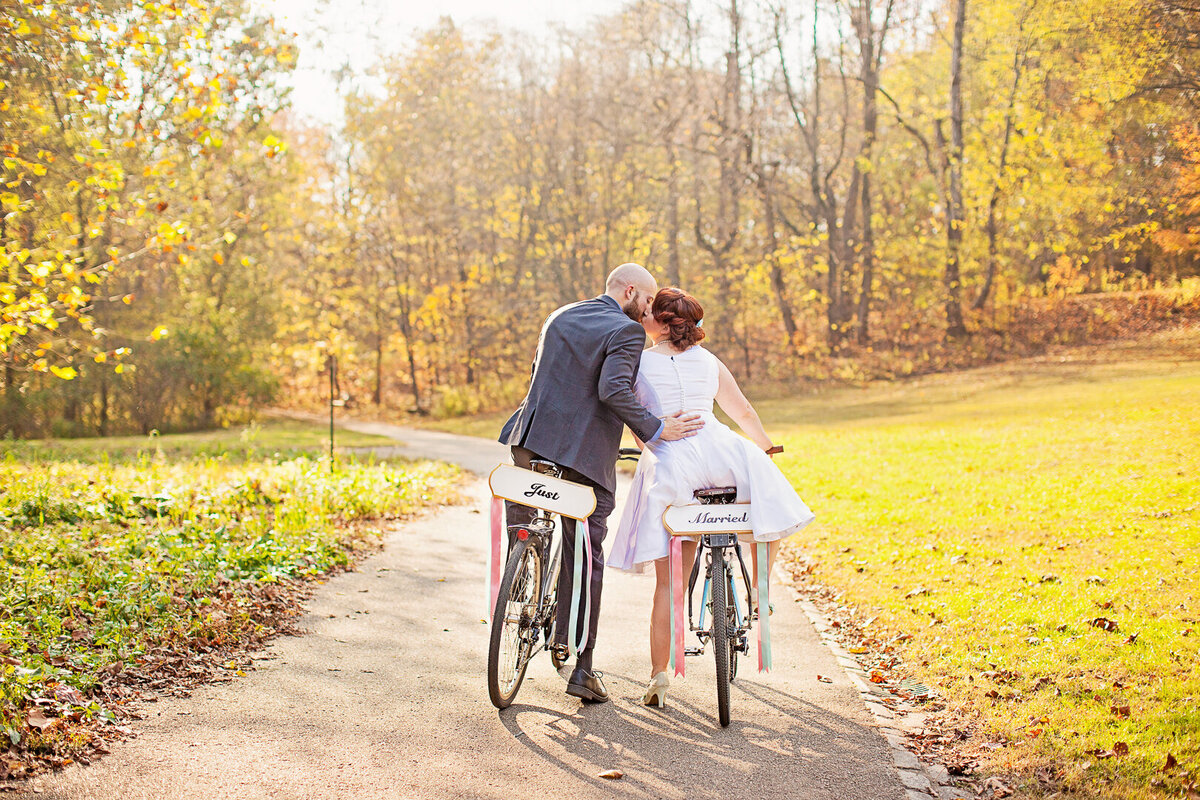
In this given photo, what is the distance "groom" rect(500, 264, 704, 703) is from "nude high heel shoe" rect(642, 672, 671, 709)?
237 mm

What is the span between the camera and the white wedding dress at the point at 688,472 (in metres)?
4.76

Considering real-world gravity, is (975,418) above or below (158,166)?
below

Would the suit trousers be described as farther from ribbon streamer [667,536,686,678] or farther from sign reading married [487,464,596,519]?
ribbon streamer [667,536,686,678]

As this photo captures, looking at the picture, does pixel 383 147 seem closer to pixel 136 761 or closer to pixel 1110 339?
pixel 1110 339

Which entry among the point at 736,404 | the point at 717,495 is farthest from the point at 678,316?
the point at 717,495

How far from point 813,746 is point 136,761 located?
118 inches

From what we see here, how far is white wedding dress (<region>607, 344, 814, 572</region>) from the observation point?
476 cm

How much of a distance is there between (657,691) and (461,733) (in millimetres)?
1081

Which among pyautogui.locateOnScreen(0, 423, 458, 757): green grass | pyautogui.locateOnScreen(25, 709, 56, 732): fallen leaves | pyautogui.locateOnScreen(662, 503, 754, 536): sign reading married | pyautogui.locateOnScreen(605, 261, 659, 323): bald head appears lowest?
pyautogui.locateOnScreen(25, 709, 56, 732): fallen leaves

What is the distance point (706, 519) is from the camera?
4.74m

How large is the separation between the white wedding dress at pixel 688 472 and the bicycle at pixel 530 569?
0.99 feet

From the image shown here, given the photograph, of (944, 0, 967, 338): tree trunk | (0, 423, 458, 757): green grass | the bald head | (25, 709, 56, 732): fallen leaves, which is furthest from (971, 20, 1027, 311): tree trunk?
(25, 709, 56, 732): fallen leaves

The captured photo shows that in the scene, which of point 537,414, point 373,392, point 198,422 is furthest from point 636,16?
point 537,414

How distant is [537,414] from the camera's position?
4.90m
